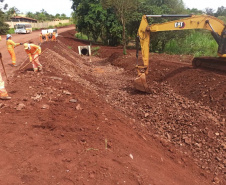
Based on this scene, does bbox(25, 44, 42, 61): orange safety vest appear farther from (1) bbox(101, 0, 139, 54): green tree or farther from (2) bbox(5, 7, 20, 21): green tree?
(2) bbox(5, 7, 20, 21): green tree

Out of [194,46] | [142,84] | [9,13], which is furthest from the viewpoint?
[9,13]

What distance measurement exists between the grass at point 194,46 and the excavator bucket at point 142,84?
27.1ft

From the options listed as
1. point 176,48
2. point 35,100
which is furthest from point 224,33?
point 176,48

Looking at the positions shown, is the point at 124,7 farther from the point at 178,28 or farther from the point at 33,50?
the point at 33,50

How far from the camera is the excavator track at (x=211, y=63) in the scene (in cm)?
833

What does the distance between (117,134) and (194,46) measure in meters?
14.0

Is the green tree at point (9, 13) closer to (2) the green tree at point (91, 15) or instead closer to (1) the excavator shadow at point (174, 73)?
(2) the green tree at point (91, 15)

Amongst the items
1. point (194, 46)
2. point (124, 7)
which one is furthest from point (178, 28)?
point (124, 7)

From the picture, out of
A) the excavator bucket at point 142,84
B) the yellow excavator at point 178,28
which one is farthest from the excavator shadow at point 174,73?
the excavator bucket at point 142,84

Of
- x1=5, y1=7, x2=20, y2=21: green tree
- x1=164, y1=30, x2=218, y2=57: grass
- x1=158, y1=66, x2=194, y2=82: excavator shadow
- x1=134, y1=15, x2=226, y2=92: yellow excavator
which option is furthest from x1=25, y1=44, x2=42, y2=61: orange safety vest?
x1=5, y1=7, x2=20, y2=21: green tree

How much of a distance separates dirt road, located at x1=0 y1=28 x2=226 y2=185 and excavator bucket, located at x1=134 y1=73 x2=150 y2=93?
0.97 ft

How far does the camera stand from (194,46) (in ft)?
51.7

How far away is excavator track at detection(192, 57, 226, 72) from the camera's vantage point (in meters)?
8.33

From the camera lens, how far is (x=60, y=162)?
3.11m
